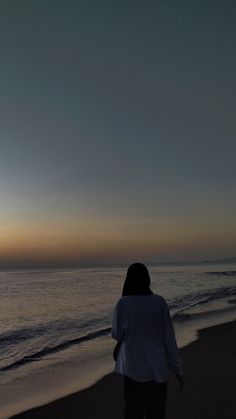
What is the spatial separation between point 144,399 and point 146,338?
1.73 feet

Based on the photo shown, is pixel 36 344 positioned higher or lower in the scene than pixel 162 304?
lower

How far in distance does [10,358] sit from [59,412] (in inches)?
215

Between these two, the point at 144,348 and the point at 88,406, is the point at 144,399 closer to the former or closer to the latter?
the point at 144,348

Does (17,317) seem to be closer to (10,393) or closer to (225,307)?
(225,307)

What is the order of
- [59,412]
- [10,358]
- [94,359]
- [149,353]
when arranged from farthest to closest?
[10,358] → [94,359] → [59,412] → [149,353]

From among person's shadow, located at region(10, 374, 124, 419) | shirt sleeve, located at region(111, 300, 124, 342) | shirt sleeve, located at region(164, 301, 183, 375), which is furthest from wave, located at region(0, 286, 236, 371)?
shirt sleeve, located at region(164, 301, 183, 375)

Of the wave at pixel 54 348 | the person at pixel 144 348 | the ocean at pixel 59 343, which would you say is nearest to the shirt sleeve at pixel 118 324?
the person at pixel 144 348

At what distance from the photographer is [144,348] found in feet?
12.4

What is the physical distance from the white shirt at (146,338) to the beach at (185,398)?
263 centimetres

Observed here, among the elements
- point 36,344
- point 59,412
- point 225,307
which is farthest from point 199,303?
point 59,412

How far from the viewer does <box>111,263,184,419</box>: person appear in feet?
12.3

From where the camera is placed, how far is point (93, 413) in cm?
646

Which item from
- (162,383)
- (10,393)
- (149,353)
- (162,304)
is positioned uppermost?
(162,304)

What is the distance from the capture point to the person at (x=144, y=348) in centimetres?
376
